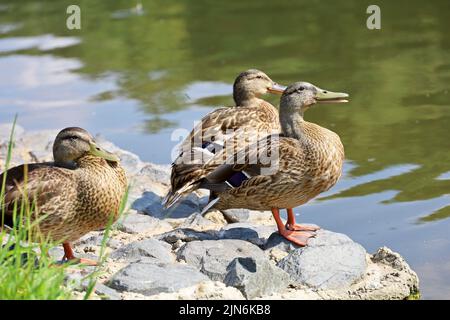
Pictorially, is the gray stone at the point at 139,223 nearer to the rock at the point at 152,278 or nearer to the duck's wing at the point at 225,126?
the duck's wing at the point at 225,126

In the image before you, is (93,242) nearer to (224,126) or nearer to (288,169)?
(224,126)

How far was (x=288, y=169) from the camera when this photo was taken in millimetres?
6469

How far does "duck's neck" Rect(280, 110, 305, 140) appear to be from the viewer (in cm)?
664

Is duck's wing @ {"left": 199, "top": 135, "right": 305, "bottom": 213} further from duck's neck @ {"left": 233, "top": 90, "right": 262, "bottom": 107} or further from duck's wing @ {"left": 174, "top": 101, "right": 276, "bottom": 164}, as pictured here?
duck's neck @ {"left": 233, "top": 90, "right": 262, "bottom": 107}

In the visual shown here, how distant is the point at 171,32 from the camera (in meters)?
14.3

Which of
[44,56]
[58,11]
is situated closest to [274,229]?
[44,56]

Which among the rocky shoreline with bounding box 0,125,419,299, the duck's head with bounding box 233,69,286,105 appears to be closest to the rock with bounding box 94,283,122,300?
the rocky shoreline with bounding box 0,125,419,299

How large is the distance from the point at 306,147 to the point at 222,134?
115cm

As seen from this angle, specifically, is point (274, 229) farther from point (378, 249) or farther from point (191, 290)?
point (191, 290)

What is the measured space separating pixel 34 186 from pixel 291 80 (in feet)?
18.2

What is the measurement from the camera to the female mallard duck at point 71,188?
19.4 feet

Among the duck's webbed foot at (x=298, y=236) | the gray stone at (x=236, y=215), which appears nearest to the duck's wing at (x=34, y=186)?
the duck's webbed foot at (x=298, y=236)

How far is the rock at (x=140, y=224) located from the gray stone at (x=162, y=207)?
4.6 inches

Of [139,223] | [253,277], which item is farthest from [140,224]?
[253,277]
